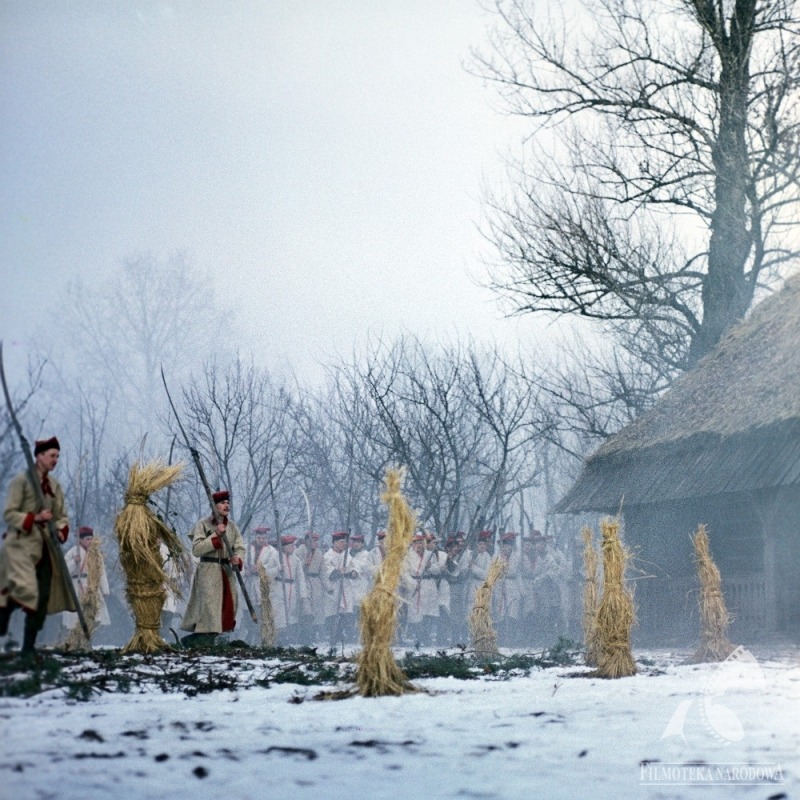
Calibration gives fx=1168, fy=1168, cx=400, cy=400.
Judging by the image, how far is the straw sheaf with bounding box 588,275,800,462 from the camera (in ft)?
47.2

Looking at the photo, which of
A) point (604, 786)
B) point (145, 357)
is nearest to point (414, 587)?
point (145, 357)

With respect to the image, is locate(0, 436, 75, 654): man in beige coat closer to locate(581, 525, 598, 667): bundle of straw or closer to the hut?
locate(581, 525, 598, 667): bundle of straw

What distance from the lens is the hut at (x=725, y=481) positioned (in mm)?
14219

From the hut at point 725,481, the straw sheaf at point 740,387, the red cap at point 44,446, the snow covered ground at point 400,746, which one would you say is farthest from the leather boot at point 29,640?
the straw sheaf at point 740,387

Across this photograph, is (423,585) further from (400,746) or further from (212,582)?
(400,746)

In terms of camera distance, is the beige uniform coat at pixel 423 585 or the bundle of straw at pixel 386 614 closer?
the bundle of straw at pixel 386 614

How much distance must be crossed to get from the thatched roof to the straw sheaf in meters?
0.02

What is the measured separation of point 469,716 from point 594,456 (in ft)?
38.2

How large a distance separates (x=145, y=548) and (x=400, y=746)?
512 cm

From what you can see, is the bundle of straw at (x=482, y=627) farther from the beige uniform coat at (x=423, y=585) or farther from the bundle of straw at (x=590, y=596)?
the beige uniform coat at (x=423, y=585)

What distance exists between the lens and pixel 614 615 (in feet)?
31.8

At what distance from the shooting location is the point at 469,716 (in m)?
6.98

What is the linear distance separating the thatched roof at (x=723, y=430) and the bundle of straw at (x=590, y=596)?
3.17 meters

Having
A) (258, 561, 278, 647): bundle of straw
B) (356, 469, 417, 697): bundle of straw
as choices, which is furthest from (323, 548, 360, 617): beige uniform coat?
(356, 469, 417, 697): bundle of straw
